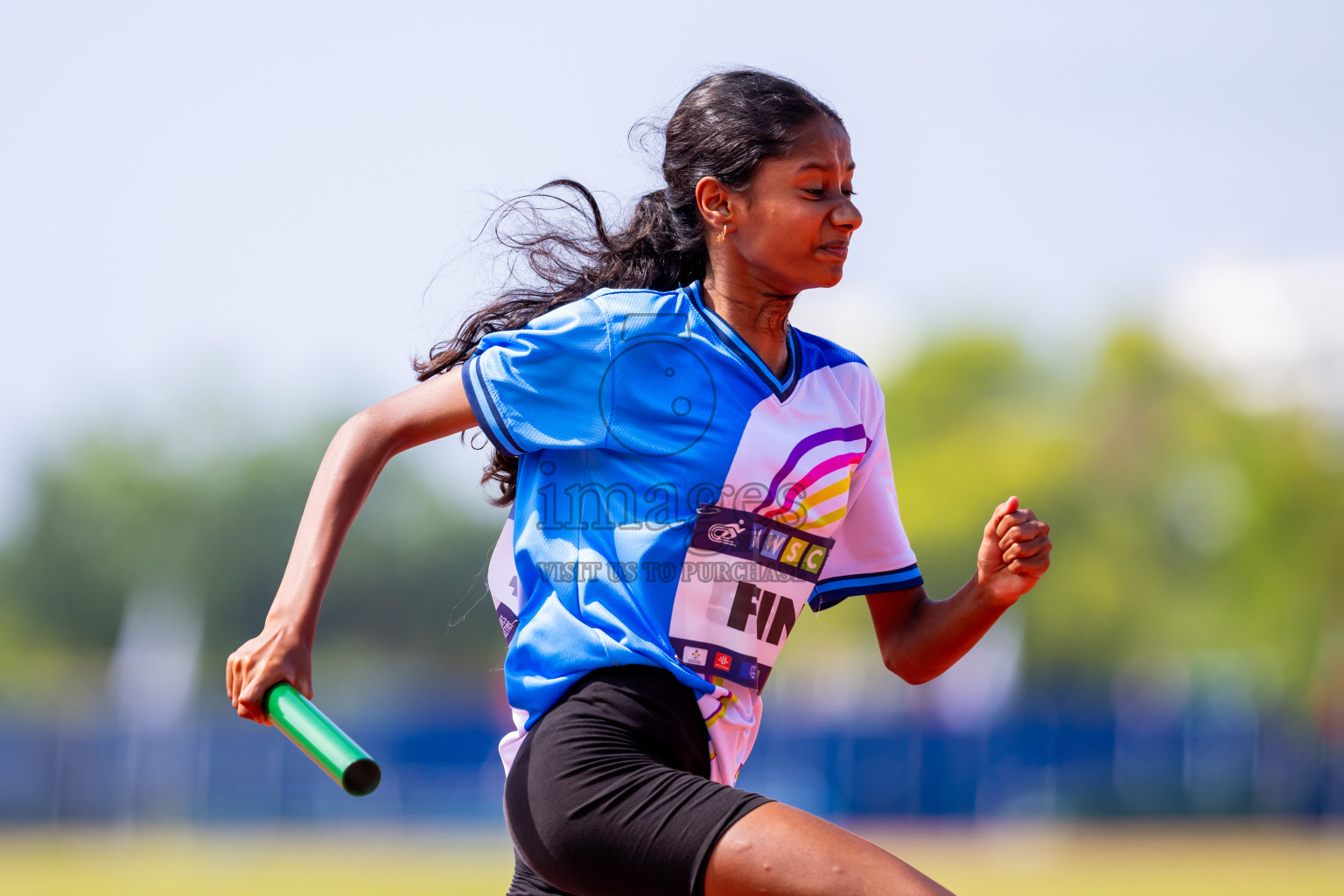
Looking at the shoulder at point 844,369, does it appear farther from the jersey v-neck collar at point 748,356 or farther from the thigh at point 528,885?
the thigh at point 528,885

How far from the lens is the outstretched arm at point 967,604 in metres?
2.81

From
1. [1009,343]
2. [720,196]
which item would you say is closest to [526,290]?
[720,196]

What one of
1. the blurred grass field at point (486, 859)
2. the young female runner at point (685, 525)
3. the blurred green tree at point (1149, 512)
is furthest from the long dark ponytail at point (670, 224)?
the blurred green tree at point (1149, 512)

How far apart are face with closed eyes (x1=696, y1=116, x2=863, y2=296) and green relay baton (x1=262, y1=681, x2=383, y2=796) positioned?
1.20 metres

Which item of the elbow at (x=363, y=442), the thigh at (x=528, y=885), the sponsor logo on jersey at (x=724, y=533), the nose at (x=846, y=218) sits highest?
the nose at (x=846, y=218)

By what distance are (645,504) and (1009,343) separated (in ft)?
179

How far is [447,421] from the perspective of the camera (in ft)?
8.80

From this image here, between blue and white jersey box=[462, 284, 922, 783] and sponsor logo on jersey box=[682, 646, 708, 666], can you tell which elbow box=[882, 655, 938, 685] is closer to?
blue and white jersey box=[462, 284, 922, 783]

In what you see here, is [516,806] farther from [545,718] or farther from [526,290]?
[526,290]

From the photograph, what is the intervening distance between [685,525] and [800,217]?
2.13ft

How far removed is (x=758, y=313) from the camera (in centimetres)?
289

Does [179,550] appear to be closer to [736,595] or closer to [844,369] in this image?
[844,369]

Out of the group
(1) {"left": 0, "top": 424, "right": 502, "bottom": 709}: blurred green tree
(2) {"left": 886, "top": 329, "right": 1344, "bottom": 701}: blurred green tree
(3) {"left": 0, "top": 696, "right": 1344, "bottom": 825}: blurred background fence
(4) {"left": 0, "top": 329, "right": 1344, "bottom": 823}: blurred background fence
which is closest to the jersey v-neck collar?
(3) {"left": 0, "top": 696, "right": 1344, "bottom": 825}: blurred background fence

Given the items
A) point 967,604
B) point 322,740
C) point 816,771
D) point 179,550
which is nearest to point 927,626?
point 967,604
